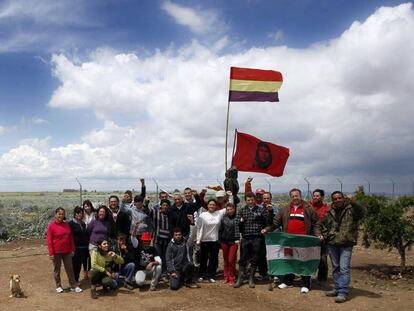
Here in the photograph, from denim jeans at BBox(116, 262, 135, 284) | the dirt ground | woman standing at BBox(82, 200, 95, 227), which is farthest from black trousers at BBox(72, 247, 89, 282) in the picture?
denim jeans at BBox(116, 262, 135, 284)

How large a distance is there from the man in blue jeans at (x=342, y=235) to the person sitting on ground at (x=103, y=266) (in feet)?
13.0

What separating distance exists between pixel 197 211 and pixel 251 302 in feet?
8.63

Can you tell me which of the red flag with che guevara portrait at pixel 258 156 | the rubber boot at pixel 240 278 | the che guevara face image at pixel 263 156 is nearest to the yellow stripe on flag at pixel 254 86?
the red flag with che guevara portrait at pixel 258 156

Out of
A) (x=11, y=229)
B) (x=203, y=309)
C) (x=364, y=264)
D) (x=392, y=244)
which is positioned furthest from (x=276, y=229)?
(x=11, y=229)

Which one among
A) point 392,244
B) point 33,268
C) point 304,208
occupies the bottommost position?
point 33,268

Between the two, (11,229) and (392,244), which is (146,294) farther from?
(11,229)

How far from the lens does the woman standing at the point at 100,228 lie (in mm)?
8570

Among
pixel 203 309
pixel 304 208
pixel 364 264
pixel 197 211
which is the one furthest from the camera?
pixel 364 264

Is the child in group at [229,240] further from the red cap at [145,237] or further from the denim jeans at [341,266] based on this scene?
the denim jeans at [341,266]

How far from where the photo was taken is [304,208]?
8211mm

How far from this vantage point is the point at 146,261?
8.82m

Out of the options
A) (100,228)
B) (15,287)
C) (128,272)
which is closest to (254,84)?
(100,228)

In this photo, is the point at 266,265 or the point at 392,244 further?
the point at 392,244

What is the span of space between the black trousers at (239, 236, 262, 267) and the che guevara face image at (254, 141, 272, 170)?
3.14 metres
